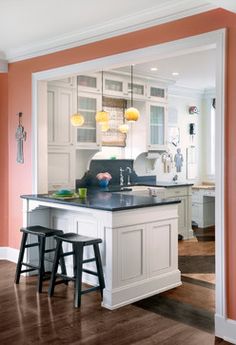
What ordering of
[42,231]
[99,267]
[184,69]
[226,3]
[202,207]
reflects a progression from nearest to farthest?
[226,3]
[99,267]
[42,231]
[184,69]
[202,207]

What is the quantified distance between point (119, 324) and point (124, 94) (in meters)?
3.71

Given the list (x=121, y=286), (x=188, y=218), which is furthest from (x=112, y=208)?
(x=188, y=218)

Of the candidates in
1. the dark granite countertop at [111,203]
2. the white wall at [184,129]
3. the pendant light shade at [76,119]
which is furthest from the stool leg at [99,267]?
the white wall at [184,129]

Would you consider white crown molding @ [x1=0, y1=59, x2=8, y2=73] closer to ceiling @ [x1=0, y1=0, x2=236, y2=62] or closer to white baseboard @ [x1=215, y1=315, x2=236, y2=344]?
ceiling @ [x1=0, y1=0, x2=236, y2=62]

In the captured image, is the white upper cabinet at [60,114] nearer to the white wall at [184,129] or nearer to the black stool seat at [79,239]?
the black stool seat at [79,239]

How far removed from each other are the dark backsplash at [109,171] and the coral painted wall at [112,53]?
3.39ft

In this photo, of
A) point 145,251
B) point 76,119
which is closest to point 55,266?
point 145,251

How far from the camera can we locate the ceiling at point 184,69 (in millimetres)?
5438

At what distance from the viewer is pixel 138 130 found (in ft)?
22.0

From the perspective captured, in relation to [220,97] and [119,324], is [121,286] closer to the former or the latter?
[119,324]

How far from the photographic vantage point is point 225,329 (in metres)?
3.22

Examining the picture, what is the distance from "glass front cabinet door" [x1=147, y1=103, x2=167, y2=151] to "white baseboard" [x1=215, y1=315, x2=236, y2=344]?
377cm

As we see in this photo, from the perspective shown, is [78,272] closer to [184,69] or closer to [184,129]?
[184,69]

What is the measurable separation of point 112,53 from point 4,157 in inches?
91.3
